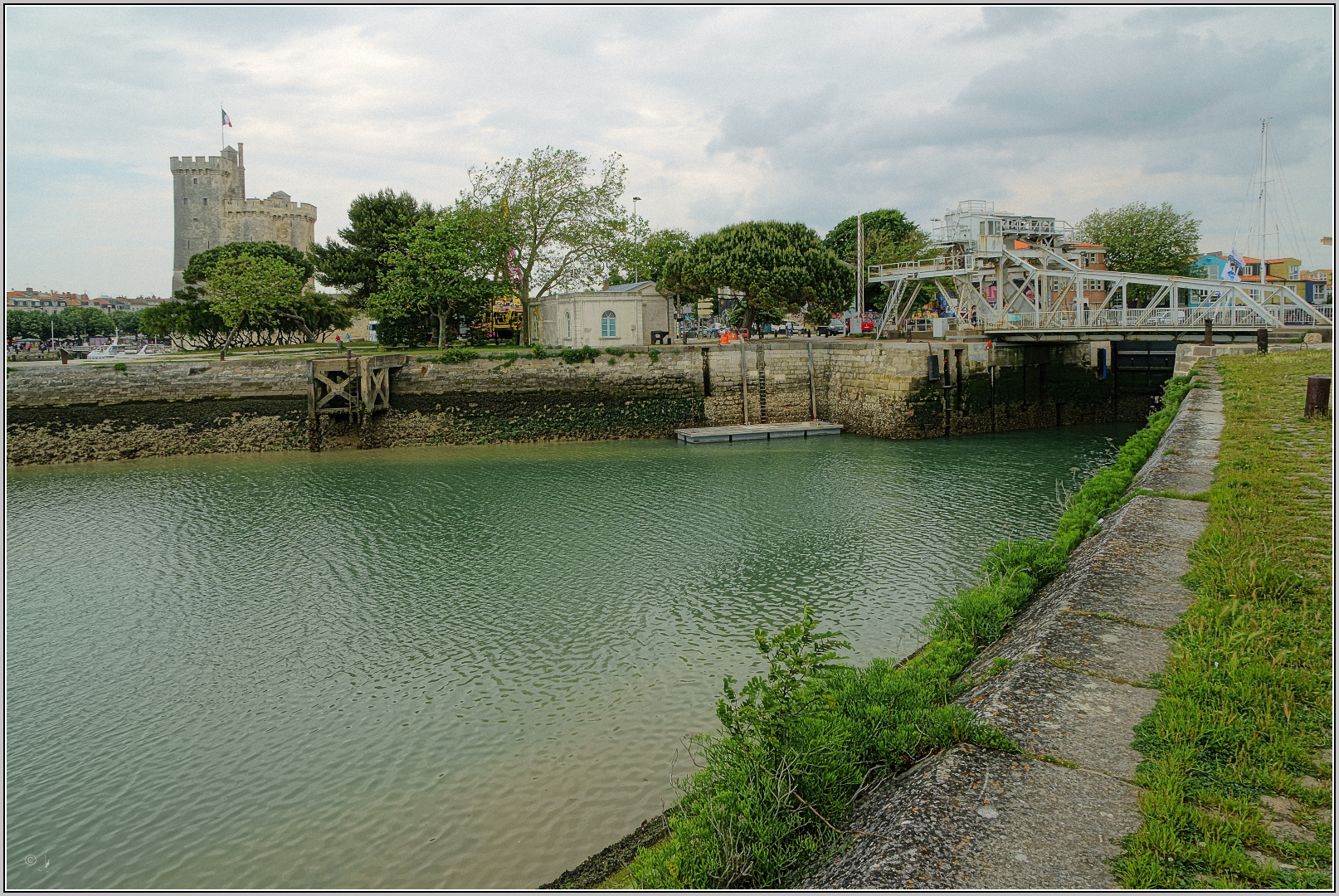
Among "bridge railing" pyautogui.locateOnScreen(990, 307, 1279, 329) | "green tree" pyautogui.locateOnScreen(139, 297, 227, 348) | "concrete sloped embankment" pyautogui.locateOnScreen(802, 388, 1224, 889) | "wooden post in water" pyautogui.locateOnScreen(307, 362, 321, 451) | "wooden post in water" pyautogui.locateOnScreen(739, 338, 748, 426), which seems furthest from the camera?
"green tree" pyautogui.locateOnScreen(139, 297, 227, 348)

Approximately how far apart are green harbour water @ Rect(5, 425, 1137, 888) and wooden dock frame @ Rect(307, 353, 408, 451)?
7.72 m

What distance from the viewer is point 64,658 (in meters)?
12.6

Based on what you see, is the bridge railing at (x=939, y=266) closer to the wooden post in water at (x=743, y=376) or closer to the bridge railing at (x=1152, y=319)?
the bridge railing at (x=1152, y=319)

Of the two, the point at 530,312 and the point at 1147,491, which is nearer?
the point at 1147,491

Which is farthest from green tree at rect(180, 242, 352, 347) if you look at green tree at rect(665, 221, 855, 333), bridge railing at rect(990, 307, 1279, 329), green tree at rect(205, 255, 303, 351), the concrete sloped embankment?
the concrete sloped embankment

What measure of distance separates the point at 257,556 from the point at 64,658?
536 centimetres

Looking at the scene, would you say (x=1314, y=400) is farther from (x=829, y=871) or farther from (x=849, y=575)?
(x=829, y=871)

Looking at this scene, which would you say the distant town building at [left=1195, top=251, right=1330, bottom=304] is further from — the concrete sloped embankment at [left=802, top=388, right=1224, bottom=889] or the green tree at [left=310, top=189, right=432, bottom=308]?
the concrete sloped embankment at [left=802, top=388, right=1224, bottom=889]

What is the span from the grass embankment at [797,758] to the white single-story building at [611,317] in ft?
115

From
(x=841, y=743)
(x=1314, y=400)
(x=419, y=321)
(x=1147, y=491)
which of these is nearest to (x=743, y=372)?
(x=419, y=321)

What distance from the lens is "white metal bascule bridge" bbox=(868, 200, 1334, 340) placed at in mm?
29672

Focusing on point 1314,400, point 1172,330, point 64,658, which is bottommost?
point 64,658

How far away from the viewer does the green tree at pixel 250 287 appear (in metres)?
44.9

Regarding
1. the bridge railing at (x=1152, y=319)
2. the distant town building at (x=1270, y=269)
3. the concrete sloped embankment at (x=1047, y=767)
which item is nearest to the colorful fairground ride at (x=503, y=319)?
the bridge railing at (x=1152, y=319)
